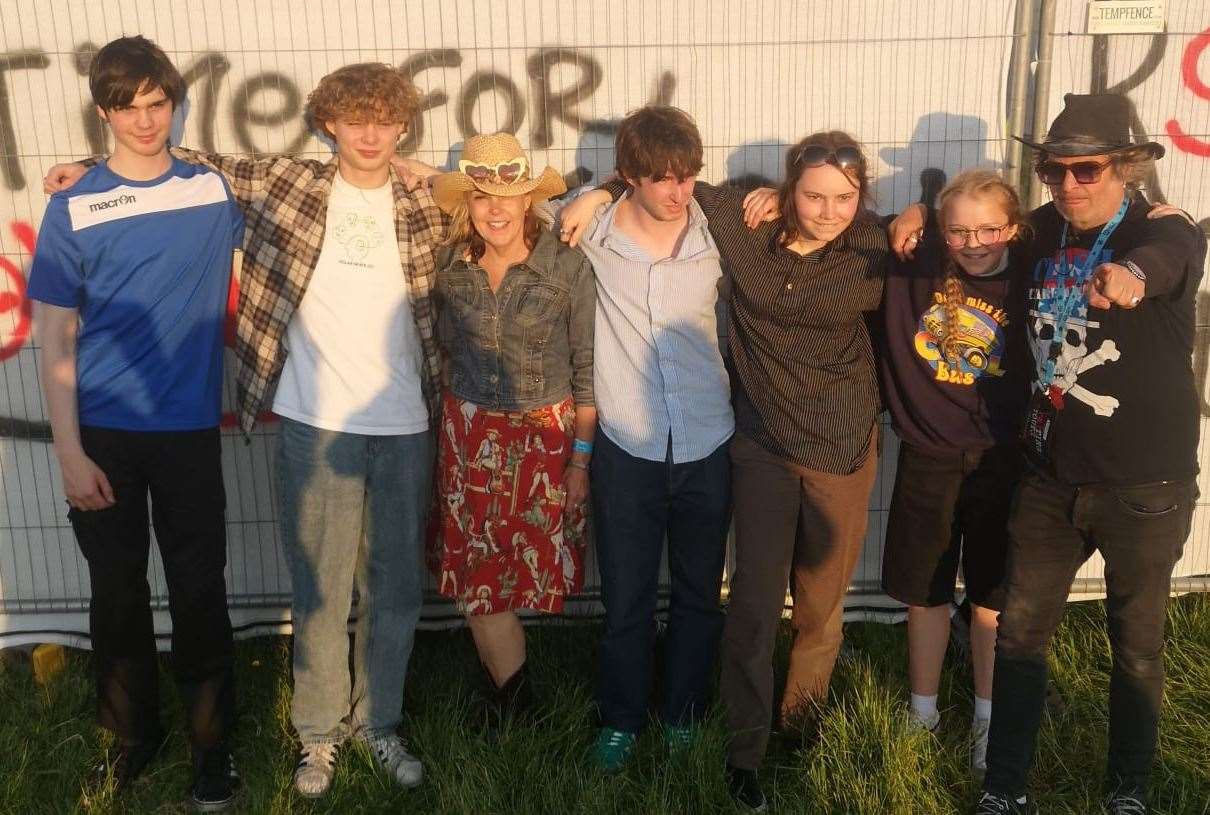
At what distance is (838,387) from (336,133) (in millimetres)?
1690

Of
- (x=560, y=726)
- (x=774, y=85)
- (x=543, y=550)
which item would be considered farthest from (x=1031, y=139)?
(x=560, y=726)

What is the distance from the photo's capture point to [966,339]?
2.98 metres

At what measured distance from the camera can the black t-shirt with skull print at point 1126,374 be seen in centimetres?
266

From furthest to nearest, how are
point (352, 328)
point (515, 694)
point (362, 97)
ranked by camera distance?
point (515, 694), point (352, 328), point (362, 97)

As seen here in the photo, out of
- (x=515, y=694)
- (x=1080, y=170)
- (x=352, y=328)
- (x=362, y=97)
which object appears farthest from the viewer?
(x=515, y=694)

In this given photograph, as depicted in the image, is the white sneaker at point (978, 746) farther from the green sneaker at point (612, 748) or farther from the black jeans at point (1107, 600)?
the green sneaker at point (612, 748)

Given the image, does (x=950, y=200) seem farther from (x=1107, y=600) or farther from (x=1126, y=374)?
(x=1107, y=600)

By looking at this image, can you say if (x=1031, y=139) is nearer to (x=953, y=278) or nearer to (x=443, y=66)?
(x=953, y=278)

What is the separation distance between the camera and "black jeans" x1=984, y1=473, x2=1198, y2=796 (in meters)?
2.74

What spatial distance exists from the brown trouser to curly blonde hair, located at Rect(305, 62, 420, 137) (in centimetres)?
144

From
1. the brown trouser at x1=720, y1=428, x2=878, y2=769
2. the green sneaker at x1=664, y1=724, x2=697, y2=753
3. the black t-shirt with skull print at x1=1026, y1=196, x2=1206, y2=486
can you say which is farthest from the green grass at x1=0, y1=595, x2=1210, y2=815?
the black t-shirt with skull print at x1=1026, y1=196, x2=1206, y2=486

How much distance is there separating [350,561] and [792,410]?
4.76 ft

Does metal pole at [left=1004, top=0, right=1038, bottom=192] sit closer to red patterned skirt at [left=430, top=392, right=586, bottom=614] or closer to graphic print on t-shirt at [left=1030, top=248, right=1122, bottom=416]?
graphic print on t-shirt at [left=1030, top=248, right=1122, bottom=416]

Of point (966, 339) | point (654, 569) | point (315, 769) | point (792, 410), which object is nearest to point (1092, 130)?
point (966, 339)
